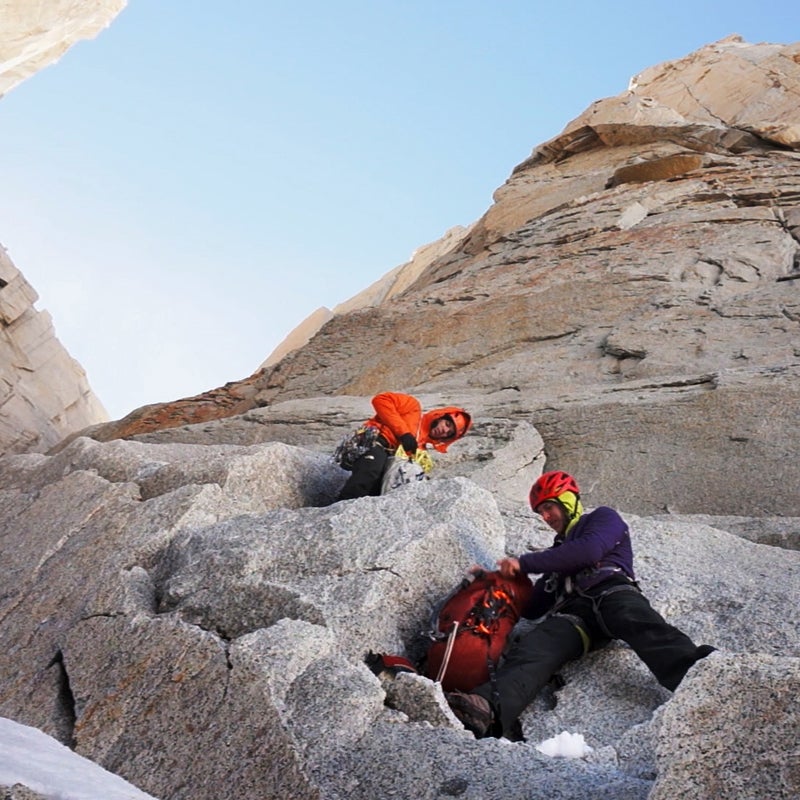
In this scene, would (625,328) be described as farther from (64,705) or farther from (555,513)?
(64,705)

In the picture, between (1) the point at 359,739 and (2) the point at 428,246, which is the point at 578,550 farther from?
(2) the point at 428,246

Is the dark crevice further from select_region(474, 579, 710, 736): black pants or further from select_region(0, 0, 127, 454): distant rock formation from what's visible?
select_region(0, 0, 127, 454): distant rock formation

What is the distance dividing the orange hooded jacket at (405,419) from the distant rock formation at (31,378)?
744 inches

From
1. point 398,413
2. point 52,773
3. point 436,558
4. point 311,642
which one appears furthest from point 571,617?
point 52,773

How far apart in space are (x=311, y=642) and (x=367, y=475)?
3.06m

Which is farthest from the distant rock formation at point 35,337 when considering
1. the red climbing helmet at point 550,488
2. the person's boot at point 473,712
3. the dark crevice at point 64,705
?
the person's boot at point 473,712

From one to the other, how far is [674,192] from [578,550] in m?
19.2

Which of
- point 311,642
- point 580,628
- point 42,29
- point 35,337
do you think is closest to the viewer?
point 311,642

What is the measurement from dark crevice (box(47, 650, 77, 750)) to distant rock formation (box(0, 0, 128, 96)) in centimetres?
1228

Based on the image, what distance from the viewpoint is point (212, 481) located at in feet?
26.5

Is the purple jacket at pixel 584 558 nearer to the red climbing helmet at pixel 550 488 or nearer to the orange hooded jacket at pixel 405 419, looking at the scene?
the red climbing helmet at pixel 550 488

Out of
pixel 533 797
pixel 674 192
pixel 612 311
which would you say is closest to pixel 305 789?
pixel 533 797

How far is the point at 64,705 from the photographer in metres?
5.66

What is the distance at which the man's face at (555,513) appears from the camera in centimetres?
630
